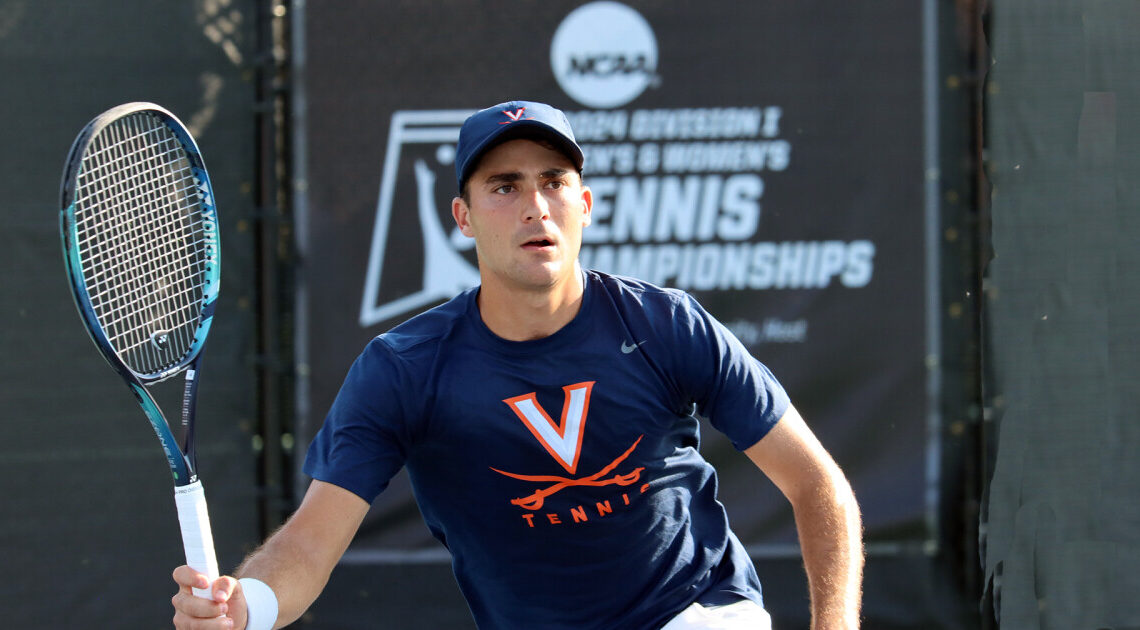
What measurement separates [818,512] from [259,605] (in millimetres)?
1248

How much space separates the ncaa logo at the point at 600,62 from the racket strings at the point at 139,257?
4.88 ft

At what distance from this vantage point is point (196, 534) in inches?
88.9

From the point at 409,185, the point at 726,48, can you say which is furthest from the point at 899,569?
the point at 409,185

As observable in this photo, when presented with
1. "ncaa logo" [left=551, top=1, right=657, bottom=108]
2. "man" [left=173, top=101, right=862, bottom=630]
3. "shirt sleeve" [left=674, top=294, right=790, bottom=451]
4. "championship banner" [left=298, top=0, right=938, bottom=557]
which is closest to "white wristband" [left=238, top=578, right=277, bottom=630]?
"man" [left=173, top=101, right=862, bottom=630]

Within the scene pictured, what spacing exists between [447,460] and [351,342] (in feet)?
6.12

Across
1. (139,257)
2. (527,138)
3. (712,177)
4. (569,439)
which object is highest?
(527,138)

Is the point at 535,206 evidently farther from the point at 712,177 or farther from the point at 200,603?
the point at 712,177

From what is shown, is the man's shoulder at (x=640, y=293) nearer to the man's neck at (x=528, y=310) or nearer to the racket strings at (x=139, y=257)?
the man's neck at (x=528, y=310)

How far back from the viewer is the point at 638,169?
15.0 feet

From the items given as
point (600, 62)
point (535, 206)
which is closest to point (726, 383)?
point (535, 206)

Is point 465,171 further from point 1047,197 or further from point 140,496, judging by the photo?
point 1047,197

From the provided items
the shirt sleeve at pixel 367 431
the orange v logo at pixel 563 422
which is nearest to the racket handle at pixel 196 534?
the shirt sleeve at pixel 367 431

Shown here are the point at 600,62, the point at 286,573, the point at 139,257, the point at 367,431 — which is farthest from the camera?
the point at 600,62

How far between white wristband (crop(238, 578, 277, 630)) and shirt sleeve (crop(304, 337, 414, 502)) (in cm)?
32
